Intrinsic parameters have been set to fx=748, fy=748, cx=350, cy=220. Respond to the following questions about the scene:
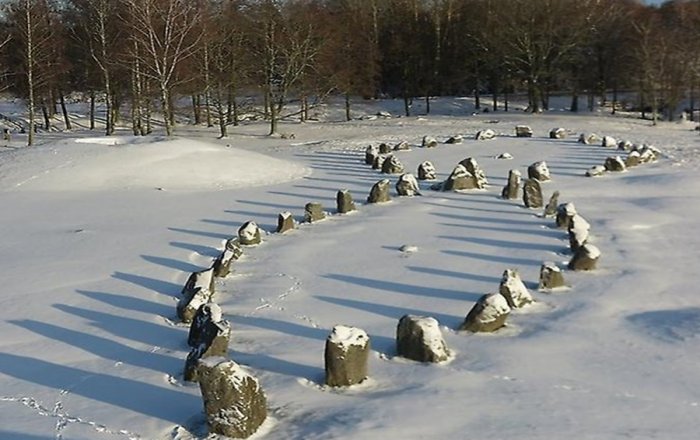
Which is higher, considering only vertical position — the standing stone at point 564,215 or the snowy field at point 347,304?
the standing stone at point 564,215

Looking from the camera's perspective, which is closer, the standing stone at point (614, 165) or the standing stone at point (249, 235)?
the standing stone at point (249, 235)

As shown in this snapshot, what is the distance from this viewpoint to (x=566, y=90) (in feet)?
164

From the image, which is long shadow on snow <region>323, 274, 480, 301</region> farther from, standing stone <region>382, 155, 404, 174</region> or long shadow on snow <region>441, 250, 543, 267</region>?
standing stone <region>382, 155, 404, 174</region>

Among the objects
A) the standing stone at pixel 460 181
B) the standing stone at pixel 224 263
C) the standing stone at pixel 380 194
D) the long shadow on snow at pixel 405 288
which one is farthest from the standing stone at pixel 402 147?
the long shadow on snow at pixel 405 288

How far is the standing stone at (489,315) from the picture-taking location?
733 cm

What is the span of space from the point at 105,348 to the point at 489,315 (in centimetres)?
379

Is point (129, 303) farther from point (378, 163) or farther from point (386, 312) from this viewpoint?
point (378, 163)

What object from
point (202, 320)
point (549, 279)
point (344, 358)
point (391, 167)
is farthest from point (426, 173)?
point (344, 358)

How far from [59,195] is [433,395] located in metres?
13.3

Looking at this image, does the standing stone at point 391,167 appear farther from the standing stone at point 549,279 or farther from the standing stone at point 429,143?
the standing stone at point 549,279

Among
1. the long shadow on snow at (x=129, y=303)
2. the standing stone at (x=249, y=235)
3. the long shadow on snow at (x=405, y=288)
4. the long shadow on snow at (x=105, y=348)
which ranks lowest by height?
the long shadow on snow at (x=105, y=348)

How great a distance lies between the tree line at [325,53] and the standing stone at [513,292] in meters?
21.0

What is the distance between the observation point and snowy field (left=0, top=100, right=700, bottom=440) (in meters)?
5.58

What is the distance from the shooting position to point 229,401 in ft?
17.6
